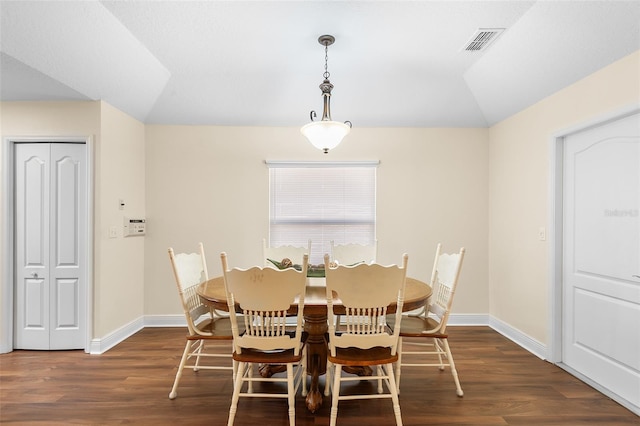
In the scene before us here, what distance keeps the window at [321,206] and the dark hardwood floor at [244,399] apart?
1678mm

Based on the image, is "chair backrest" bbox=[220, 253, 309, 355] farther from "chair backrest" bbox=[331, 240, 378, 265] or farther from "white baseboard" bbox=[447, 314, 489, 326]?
"white baseboard" bbox=[447, 314, 489, 326]

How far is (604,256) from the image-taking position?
8.75 feet

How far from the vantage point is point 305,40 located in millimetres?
2857

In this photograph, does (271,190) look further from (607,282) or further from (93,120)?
(607,282)

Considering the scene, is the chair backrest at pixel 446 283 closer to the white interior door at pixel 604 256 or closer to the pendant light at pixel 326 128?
the white interior door at pixel 604 256

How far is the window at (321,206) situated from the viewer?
423cm

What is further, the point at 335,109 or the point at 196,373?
the point at 335,109

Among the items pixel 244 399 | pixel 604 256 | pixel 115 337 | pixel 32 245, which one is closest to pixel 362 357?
pixel 244 399

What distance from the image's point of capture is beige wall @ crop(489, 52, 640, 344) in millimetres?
2629

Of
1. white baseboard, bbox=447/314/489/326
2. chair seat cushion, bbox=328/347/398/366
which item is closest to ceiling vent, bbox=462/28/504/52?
chair seat cushion, bbox=328/347/398/366

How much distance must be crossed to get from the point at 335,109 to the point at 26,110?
301 cm

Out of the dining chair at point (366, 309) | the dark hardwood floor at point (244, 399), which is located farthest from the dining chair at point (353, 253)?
the dining chair at point (366, 309)

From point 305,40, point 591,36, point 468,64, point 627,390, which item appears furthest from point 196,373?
point 591,36

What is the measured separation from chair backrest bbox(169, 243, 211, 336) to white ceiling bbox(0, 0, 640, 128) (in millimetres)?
1715
